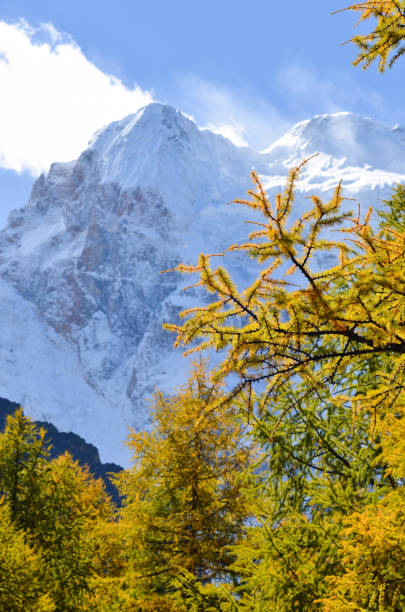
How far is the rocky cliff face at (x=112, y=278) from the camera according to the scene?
149 m

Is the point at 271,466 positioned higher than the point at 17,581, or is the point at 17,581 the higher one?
the point at 271,466

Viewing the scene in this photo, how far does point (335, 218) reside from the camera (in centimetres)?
219

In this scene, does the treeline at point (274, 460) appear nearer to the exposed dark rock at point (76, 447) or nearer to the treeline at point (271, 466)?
the treeline at point (271, 466)

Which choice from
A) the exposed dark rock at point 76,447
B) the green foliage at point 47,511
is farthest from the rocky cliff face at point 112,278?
the green foliage at point 47,511

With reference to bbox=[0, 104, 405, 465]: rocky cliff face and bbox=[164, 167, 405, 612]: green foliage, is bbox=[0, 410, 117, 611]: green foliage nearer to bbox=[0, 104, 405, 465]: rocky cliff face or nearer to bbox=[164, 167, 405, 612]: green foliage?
bbox=[164, 167, 405, 612]: green foliage

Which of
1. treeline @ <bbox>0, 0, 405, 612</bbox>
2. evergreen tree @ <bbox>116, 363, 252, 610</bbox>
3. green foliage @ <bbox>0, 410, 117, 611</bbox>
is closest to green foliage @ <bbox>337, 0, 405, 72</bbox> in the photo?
treeline @ <bbox>0, 0, 405, 612</bbox>

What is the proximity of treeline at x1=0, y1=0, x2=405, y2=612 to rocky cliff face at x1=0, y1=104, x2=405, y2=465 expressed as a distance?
133752 millimetres

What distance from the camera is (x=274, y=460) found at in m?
5.39

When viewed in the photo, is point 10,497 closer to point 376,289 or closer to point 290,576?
point 290,576

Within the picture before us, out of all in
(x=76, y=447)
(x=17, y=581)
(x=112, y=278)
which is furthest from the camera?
(x=112, y=278)

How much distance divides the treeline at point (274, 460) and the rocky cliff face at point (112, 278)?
134 m

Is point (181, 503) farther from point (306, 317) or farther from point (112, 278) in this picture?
point (112, 278)

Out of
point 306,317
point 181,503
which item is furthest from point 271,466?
point 306,317

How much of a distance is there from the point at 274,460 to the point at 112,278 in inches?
7006
